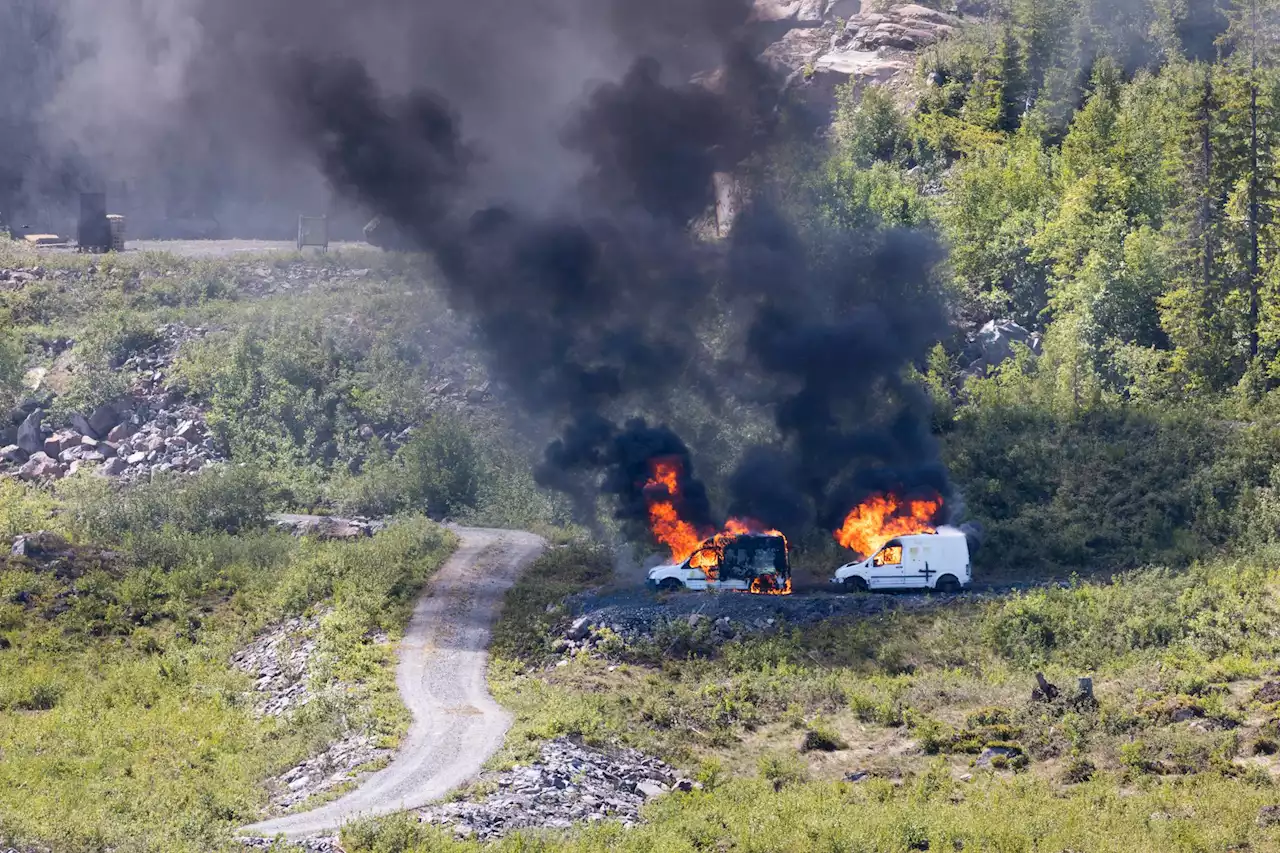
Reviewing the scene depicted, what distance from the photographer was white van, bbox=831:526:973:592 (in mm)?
44438

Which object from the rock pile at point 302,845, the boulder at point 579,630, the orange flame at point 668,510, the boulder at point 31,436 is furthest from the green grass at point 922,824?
the boulder at point 31,436

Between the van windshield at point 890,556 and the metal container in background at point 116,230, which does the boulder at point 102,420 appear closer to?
the metal container in background at point 116,230

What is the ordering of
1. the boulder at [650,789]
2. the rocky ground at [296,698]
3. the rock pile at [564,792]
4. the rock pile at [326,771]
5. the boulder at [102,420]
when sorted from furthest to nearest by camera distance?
the boulder at [102,420] → the rocky ground at [296,698] → the rock pile at [326,771] → the boulder at [650,789] → the rock pile at [564,792]

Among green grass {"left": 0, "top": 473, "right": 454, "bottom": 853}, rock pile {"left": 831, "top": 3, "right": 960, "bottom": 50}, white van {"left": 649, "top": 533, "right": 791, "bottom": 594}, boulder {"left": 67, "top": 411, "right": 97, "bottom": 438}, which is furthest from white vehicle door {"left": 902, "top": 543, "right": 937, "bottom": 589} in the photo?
rock pile {"left": 831, "top": 3, "right": 960, "bottom": 50}

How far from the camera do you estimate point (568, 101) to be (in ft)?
178

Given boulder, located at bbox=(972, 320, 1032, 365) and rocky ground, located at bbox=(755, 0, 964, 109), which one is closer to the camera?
boulder, located at bbox=(972, 320, 1032, 365)

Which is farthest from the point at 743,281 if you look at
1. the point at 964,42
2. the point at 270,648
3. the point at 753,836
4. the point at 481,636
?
the point at 964,42

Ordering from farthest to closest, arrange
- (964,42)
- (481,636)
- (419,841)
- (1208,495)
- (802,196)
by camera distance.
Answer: (964,42)
(802,196)
(1208,495)
(481,636)
(419,841)

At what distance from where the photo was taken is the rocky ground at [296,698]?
32.2m

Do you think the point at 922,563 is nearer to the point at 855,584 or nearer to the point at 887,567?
the point at 887,567

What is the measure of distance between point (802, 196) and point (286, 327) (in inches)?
1050

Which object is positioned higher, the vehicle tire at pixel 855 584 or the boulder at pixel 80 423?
the boulder at pixel 80 423

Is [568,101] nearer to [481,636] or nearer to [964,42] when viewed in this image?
[481,636]

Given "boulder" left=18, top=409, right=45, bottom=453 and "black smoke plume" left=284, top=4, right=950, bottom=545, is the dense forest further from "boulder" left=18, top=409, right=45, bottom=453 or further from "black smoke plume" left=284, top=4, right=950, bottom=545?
"boulder" left=18, top=409, right=45, bottom=453
